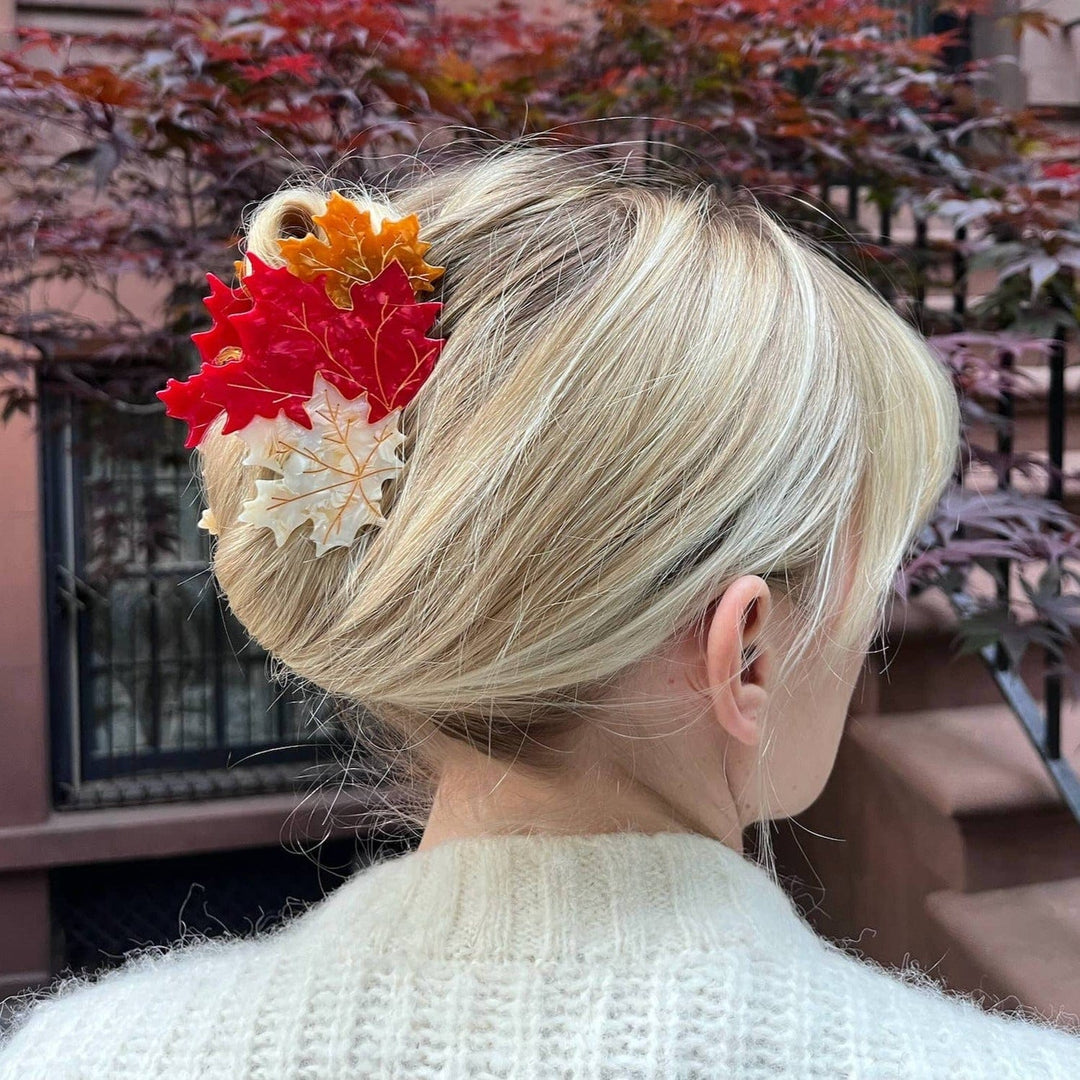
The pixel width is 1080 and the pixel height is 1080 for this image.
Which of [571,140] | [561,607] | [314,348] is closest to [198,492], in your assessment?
[571,140]

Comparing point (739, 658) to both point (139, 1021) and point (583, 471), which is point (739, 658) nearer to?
point (583, 471)

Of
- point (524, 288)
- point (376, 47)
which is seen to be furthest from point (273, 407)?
point (376, 47)

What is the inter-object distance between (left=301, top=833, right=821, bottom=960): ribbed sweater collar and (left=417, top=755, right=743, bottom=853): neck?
0.03 meters

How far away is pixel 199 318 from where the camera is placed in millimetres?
2195

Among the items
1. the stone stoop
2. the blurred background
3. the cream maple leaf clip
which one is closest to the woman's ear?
the cream maple leaf clip

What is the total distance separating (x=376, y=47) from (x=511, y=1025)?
1883mm

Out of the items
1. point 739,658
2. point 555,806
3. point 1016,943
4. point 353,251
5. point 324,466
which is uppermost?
point 353,251

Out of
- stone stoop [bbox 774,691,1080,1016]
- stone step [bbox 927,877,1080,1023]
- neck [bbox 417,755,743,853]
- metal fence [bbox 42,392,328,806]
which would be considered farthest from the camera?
metal fence [bbox 42,392,328,806]

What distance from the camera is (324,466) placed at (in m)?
0.78

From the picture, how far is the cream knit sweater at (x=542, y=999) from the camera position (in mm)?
693

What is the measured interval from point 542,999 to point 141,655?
274 centimetres

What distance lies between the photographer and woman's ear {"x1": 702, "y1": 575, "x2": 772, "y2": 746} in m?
0.76

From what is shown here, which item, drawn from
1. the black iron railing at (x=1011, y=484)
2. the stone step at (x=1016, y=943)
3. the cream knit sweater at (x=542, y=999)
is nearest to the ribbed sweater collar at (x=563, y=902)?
the cream knit sweater at (x=542, y=999)

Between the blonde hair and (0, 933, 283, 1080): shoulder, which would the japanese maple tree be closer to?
the blonde hair
